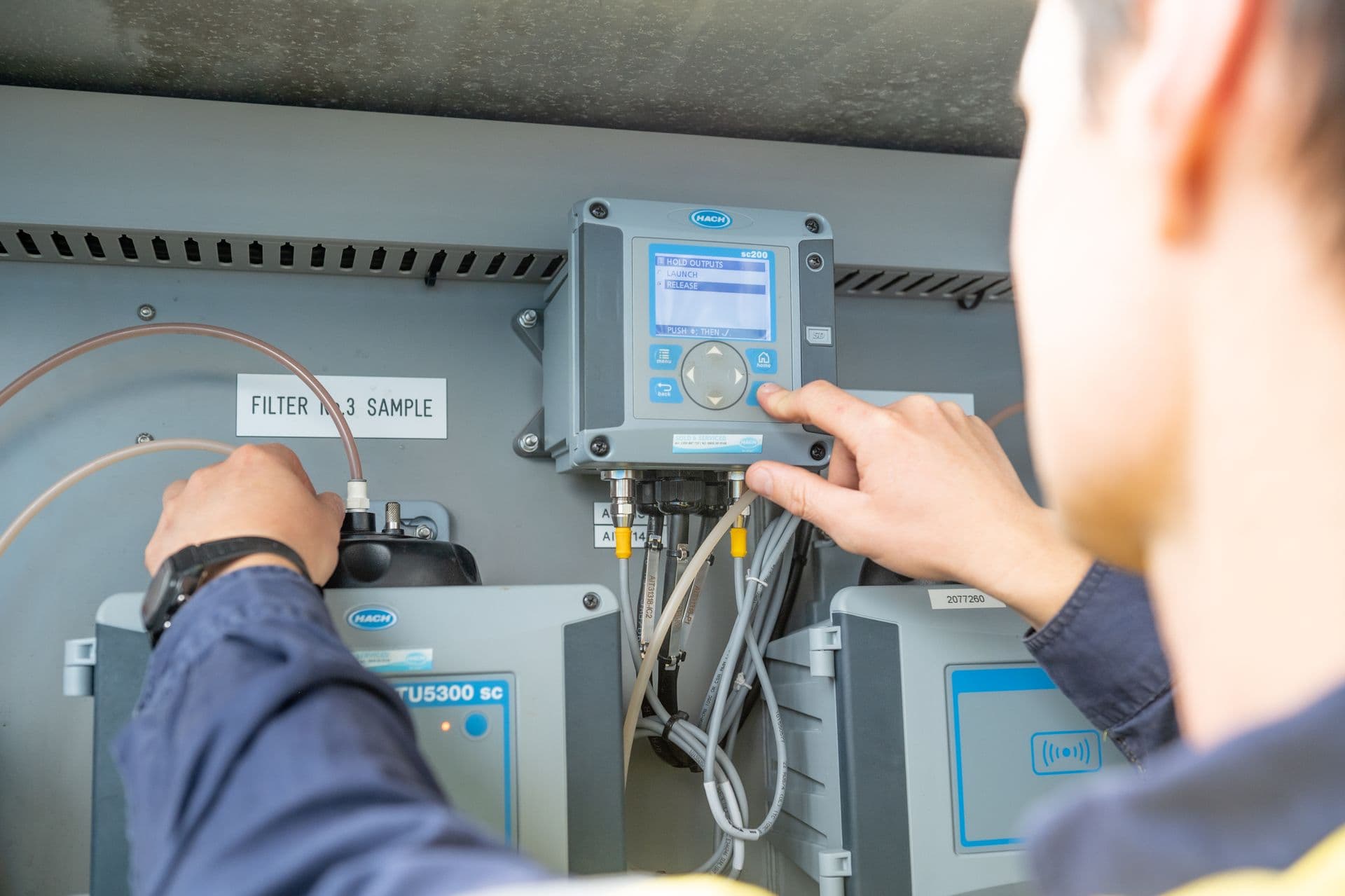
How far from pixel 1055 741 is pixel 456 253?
2.89 ft

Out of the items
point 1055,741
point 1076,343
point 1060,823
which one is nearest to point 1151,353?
point 1076,343

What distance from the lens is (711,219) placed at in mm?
1144

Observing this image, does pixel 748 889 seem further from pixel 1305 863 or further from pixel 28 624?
pixel 28 624

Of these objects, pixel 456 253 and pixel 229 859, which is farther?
pixel 456 253

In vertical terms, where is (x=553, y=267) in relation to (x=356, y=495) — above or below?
above

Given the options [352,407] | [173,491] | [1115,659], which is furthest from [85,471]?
[1115,659]

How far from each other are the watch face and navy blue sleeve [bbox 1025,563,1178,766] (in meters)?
0.75

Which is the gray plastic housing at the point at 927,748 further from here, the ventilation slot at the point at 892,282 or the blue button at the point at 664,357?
the ventilation slot at the point at 892,282

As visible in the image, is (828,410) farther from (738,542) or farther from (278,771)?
(278,771)

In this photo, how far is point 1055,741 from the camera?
1101 mm

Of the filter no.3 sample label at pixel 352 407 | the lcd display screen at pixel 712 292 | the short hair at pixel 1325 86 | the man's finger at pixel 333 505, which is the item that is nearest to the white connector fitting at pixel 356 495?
the man's finger at pixel 333 505

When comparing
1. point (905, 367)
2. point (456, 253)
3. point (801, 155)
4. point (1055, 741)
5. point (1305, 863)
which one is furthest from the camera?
point (905, 367)

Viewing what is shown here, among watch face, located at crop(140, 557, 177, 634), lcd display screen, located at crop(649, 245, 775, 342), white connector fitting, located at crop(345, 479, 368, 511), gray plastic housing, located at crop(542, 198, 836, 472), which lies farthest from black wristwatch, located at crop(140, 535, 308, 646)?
lcd display screen, located at crop(649, 245, 775, 342)

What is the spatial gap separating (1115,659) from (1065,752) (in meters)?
0.23
